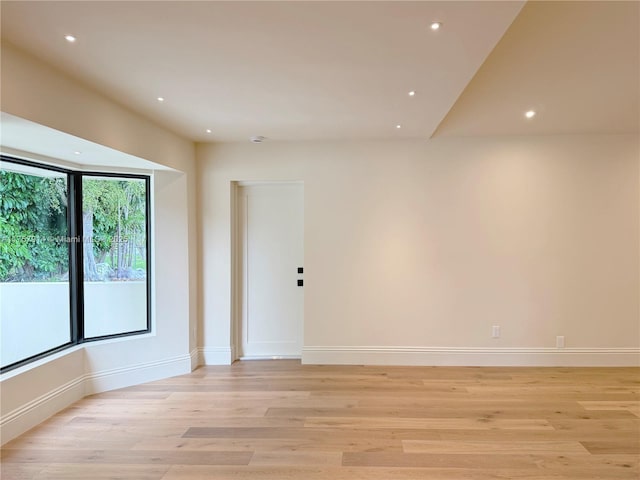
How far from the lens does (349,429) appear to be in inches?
111

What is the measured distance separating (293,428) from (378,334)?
169 cm

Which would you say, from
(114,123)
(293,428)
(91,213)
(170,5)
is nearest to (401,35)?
(170,5)

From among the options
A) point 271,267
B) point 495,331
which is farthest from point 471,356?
point 271,267

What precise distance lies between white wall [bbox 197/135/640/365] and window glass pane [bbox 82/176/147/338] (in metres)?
0.69

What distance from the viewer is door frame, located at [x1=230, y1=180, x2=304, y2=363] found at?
4359 mm

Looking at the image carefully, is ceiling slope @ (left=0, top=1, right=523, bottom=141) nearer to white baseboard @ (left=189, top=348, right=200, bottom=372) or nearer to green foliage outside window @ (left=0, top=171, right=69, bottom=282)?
green foliage outside window @ (left=0, top=171, right=69, bottom=282)

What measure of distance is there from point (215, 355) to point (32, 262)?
2.03 meters

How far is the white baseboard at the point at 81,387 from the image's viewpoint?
8.93ft

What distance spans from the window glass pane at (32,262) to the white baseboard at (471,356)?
248 cm

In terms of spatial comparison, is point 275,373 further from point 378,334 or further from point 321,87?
point 321,87

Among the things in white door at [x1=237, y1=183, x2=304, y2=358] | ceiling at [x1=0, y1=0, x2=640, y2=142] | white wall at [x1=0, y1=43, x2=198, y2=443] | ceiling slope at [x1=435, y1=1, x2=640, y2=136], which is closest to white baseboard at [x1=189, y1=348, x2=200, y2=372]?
white wall at [x1=0, y1=43, x2=198, y2=443]

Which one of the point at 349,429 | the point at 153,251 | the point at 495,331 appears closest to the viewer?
the point at 349,429

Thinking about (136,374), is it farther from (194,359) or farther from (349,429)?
(349,429)

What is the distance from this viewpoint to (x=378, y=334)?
425cm
